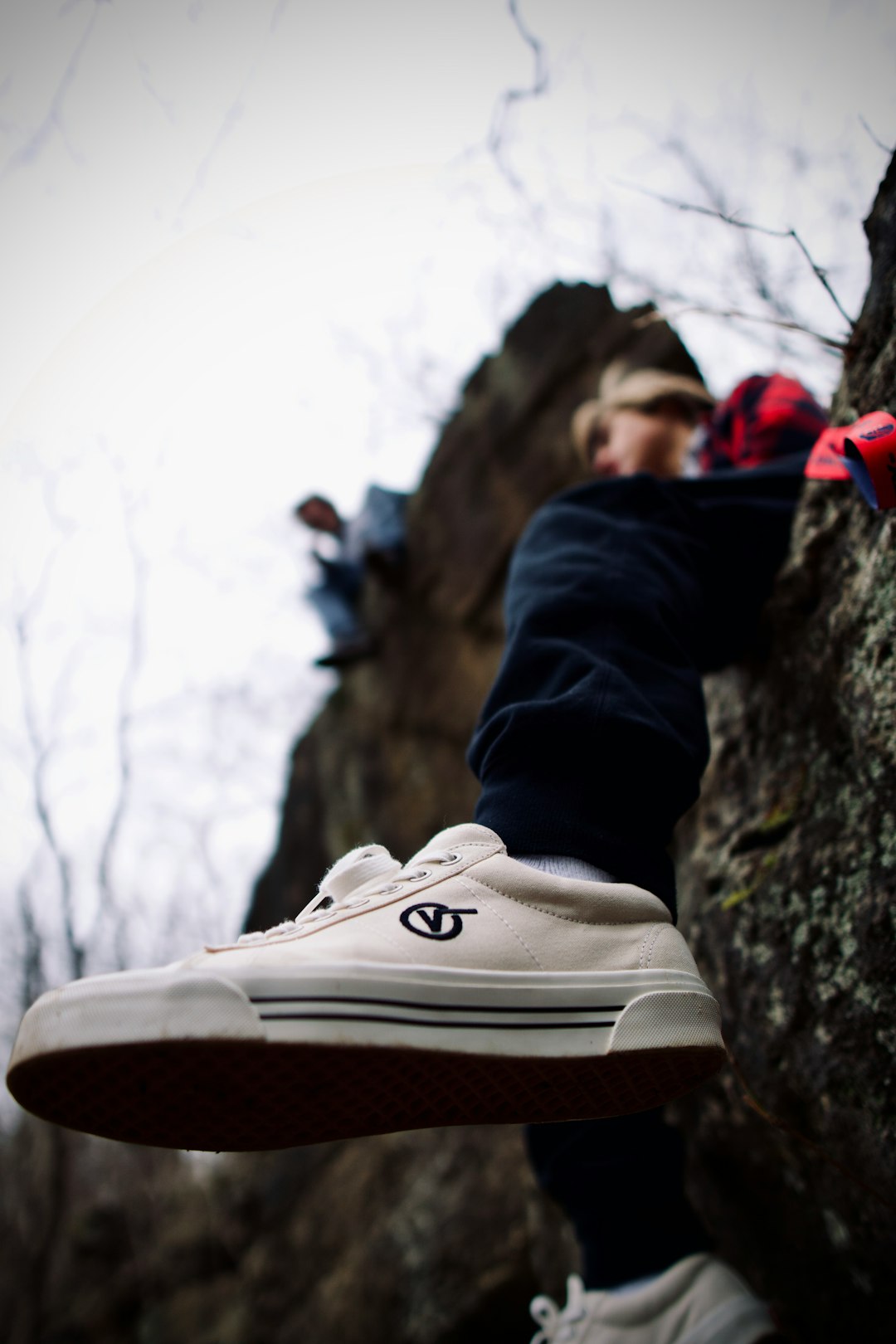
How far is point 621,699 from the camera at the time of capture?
1.00 m

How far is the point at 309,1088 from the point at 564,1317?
0.81m

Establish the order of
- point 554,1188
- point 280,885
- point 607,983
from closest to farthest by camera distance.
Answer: point 607,983 < point 554,1188 < point 280,885

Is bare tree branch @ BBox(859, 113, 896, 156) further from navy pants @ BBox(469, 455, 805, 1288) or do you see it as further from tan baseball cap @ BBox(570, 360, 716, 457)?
tan baseball cap @ BBox(570, 360, 716, 457)

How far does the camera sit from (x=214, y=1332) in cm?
388

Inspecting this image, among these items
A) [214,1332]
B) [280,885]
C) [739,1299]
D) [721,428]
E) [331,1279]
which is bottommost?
[214,1332]

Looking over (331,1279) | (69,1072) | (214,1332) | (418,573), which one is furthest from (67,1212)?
(69,1072)

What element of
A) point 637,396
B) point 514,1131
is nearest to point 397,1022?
point 637,396

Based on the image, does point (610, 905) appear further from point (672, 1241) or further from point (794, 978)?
point (672, 1241)

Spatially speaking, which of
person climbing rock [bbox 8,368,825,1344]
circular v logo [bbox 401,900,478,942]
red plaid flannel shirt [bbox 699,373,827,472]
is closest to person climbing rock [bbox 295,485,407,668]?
red plaid flannel shirt [bbox 699,373,827,472]

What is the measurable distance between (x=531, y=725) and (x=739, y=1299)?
0.88 m

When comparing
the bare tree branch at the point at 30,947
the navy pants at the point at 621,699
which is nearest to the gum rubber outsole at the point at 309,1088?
the navy pants at the point at 621,699

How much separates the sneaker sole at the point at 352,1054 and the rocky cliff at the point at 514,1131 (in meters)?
0.40

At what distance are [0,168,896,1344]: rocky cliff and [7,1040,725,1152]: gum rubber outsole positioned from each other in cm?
42

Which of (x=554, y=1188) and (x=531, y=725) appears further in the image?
(x=554, y=1188)
